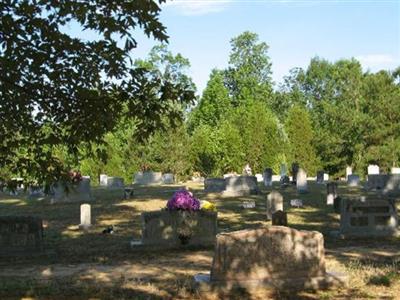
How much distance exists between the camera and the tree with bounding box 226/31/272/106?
8262 cm

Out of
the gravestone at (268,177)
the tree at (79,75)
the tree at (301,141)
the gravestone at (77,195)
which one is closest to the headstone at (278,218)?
the tree at (79,75)

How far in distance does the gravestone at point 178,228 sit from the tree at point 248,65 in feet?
226

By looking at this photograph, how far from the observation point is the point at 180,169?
2094 inches

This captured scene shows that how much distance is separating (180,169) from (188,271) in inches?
1679

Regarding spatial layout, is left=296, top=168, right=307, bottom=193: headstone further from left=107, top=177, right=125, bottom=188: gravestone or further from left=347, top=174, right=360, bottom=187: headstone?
left=107, top=177, right=125, bottom=188: gravestone

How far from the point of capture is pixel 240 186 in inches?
1176

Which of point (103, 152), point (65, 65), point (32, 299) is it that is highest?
point (65, 65)

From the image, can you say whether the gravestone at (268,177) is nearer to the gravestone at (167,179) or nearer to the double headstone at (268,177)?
the double headstone at (268,177)

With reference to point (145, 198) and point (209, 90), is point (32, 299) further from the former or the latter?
point (209, 90)

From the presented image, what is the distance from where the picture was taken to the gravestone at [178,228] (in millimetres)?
13820

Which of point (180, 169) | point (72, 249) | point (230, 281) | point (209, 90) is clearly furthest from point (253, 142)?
point (230, 281)

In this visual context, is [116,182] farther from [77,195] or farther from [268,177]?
[77,195]

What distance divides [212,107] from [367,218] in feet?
193

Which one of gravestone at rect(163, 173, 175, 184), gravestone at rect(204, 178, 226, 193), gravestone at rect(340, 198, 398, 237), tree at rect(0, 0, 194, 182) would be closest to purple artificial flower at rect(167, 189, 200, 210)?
gravestone at rect(340, 198, 398, 237)
